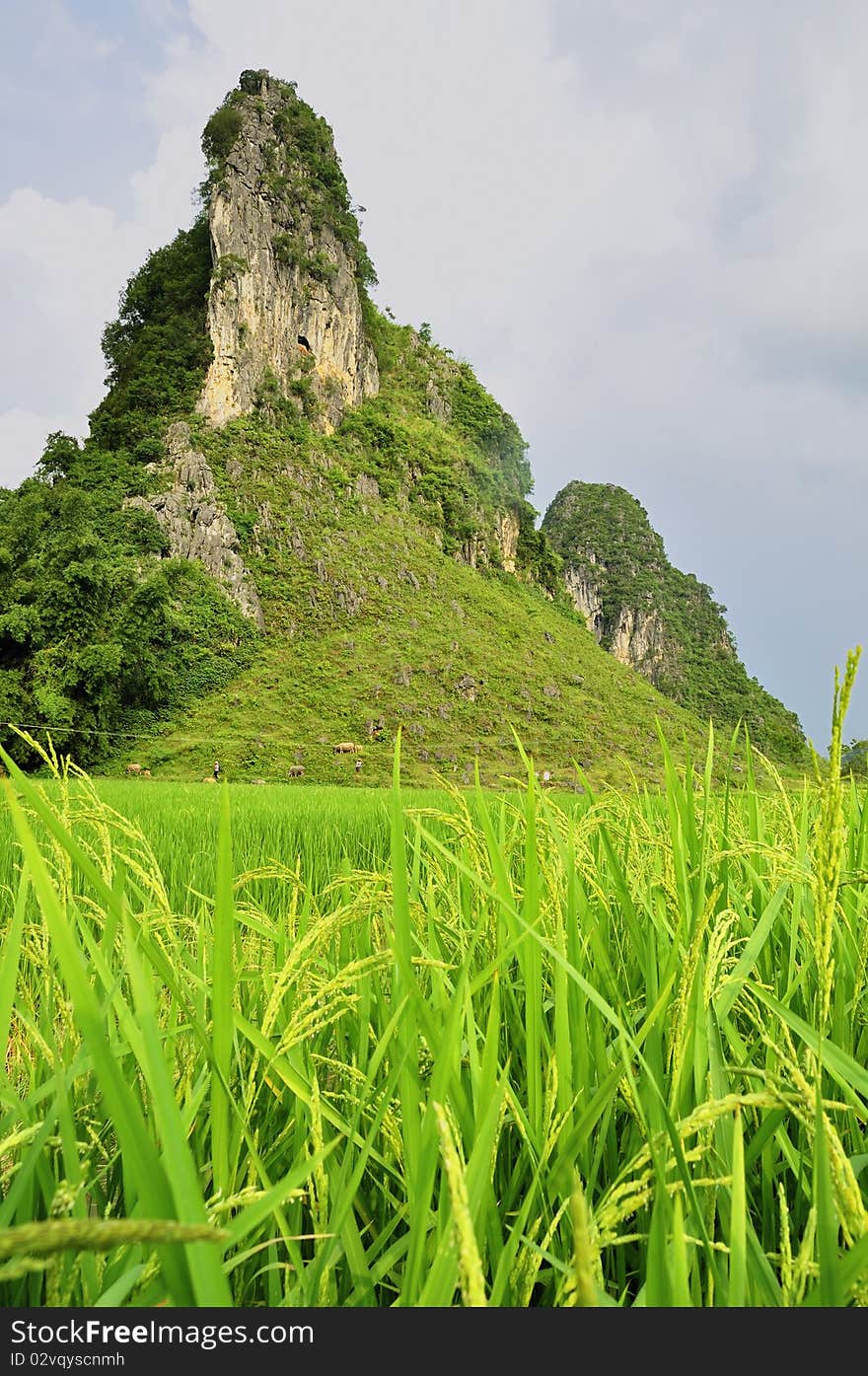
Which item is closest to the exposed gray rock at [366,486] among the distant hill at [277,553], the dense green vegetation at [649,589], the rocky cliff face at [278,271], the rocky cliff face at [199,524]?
the distant hill at [277,553]

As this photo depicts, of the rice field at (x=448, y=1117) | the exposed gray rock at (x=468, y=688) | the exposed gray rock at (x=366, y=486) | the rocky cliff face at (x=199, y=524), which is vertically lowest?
the rice field at (x=448, y=1117)

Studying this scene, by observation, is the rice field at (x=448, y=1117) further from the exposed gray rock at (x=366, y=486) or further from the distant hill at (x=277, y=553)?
the exposed gray rock at (x=366, y=486)

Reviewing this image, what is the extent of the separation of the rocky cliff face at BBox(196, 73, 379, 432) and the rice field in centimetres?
3811

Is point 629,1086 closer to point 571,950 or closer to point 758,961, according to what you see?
point 571,950

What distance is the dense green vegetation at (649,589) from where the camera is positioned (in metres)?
66.9

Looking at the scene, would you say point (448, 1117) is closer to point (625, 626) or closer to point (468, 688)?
point (468, 688)

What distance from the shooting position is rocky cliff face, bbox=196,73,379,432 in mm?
35281

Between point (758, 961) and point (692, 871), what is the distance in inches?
9.8

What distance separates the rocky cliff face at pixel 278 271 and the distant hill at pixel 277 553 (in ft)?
0.49

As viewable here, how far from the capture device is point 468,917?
1.23m

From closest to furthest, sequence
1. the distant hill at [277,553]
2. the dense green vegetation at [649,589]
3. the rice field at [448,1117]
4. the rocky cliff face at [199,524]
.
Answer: the rice field at [448,1117] < the distant hill at [277,553] < the rocky cliff face at [199,524] < the dense green vegetation at [649,589]

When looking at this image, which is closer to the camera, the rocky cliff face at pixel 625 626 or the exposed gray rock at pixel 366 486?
the exposed gray rock at pixel 366 486

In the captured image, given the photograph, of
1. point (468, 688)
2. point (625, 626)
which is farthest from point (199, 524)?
point (625, 626)

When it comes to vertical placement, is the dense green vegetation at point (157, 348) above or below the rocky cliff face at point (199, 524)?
above
